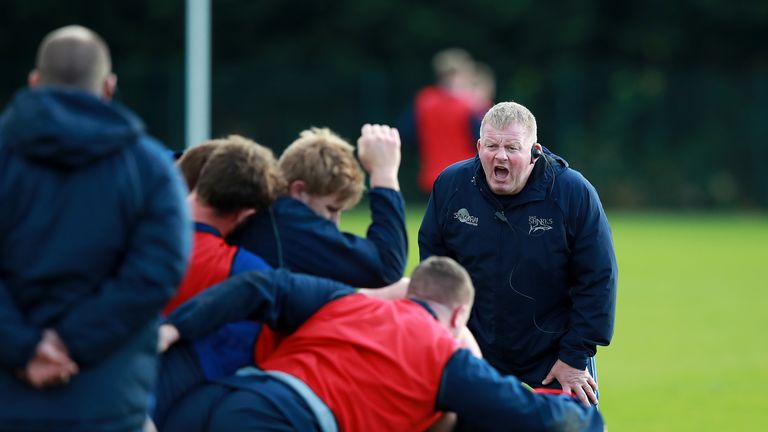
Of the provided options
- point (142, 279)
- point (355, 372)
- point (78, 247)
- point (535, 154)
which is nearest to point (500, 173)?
point (535, 154)

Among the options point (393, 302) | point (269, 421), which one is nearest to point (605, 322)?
point (393, 302)

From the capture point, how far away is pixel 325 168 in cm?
494

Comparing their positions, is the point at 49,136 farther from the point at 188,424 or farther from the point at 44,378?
the point at 188,424

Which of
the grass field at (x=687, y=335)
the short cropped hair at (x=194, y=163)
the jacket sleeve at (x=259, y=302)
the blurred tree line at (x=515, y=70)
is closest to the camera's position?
the jacket sleeve at (x=259, y=302)

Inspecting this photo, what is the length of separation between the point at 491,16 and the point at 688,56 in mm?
5413

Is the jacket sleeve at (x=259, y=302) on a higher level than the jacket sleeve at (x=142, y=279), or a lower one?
lower

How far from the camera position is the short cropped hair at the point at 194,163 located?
482 cm

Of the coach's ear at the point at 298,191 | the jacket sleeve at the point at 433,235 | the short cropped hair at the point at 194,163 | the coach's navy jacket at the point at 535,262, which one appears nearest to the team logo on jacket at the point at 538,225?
the coach's navy jacket at the point at 535,262

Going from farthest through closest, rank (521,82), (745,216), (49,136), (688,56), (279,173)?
1. (688,56)
2. (521,82)
3. (745,216)
4. (279,173)
5. (49,136)

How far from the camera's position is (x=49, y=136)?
3453 mm

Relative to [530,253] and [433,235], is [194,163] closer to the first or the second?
[433,235]

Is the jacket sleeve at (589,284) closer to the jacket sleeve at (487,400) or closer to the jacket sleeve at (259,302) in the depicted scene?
the jacket sleeve at (487,400)

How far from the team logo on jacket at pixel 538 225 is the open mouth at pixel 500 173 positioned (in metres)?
0.22

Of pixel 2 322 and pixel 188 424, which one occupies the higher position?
pixel 2 322
